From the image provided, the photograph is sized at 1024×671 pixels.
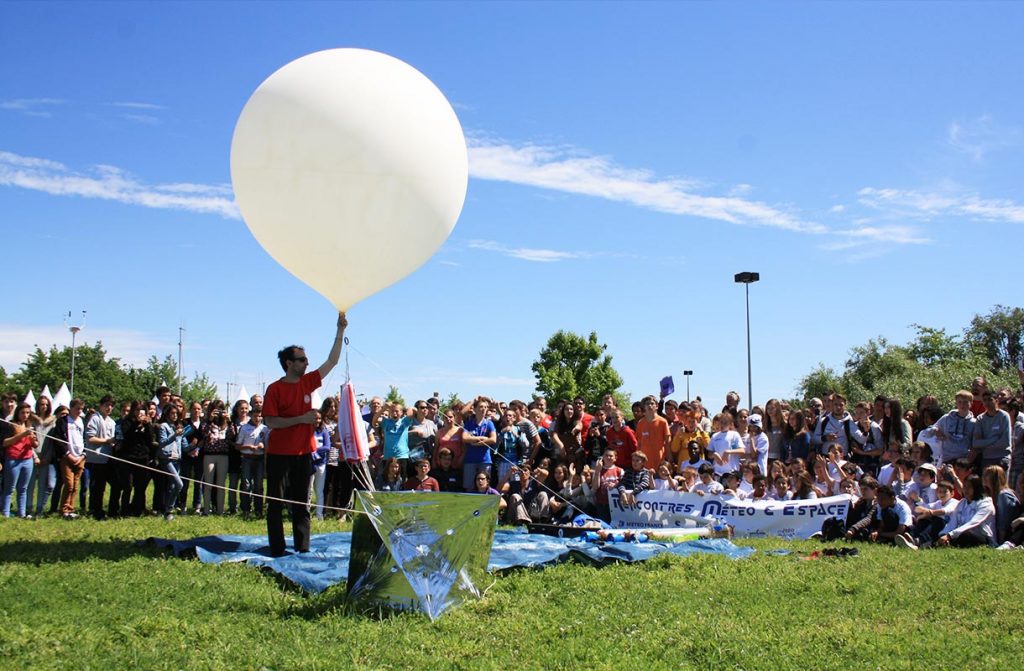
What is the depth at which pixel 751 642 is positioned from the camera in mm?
5395

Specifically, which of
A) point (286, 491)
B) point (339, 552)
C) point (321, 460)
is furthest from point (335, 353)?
point (321, 460)

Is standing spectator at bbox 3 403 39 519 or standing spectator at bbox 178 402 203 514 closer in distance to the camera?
standing spectator at bbox 3 403 39 519

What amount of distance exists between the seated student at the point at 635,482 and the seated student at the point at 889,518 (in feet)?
10.2

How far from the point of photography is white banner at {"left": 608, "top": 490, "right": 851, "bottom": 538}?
10.8m

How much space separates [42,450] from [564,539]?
26.3 feet

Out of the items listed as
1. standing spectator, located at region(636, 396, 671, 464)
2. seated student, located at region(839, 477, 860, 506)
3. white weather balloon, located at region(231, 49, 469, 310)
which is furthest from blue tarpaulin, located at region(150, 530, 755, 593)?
standing spectator, located at region(636, 396, 671, 464)

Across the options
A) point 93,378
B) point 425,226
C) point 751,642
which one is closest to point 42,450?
point 425,226

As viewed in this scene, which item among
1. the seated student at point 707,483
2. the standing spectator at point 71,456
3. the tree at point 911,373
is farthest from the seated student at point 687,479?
the tree at point 911,373

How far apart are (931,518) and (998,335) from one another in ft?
194

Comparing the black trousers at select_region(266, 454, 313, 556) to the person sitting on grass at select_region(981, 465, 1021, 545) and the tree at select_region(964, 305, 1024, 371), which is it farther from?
the tree at select_region(964, 305, 1024, 371)

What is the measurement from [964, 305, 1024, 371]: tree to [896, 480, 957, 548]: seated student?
55674mm

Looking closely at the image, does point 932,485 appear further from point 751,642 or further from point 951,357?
point 951,357

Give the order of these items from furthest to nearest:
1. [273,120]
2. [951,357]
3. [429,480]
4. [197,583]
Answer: [951,357] → [429,480] → [273,120] → [197,583]

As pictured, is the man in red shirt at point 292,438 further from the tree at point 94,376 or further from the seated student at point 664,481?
the tree at point 94,376
